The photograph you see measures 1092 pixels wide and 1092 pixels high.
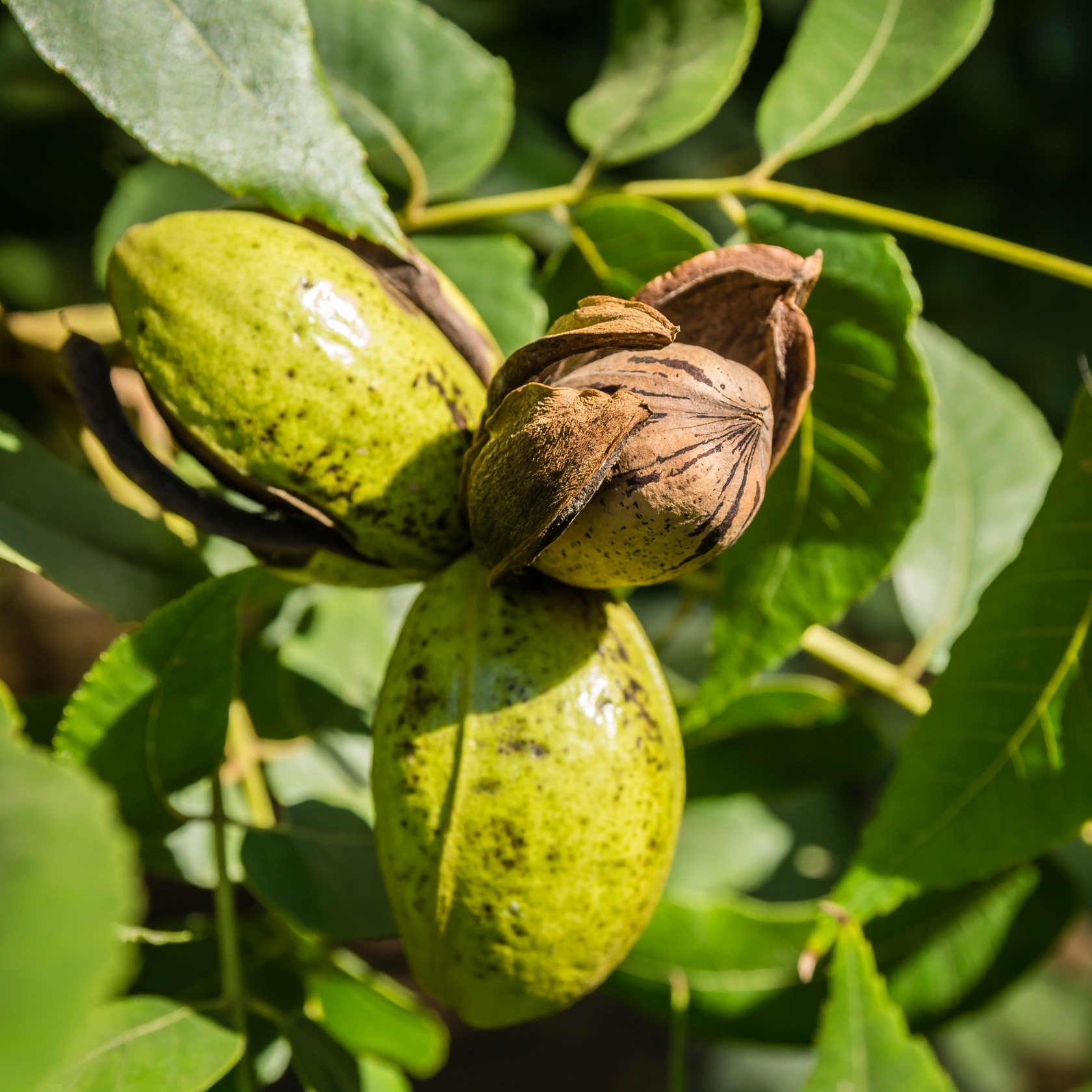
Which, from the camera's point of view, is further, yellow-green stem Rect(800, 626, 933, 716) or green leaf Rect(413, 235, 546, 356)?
yellow-green stem Rect(800, 626, 933, 716)

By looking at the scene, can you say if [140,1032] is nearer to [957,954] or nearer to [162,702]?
[162,702]

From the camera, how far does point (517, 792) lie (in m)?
0.88

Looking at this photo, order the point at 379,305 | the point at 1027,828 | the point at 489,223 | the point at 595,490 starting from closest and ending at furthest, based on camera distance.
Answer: the point at 595,490
the point at 379,305
the point at 1027,828
the point at 489,223

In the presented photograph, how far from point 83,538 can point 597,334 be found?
1.90ft

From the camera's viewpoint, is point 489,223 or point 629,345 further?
point 489,223

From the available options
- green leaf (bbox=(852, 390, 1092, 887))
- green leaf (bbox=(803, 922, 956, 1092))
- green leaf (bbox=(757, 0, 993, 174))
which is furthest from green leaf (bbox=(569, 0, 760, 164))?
green leaf (bbox=(803, 922, 956, 1092))

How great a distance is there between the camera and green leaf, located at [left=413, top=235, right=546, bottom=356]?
4.31 ft

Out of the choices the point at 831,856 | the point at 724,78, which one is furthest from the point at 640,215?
the point at 831,856

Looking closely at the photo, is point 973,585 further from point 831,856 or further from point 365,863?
point 365,863

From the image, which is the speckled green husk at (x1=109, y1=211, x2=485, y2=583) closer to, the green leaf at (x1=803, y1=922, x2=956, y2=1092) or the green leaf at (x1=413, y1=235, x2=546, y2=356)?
the green leaf at (x1=413, y1=235, x2=546, y2=356)

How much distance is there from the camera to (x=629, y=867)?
92 centimetres

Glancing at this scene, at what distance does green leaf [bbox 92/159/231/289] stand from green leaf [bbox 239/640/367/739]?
53cm

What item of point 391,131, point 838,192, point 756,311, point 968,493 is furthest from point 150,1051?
point 838,192

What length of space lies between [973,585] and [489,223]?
→ 2.82ft
